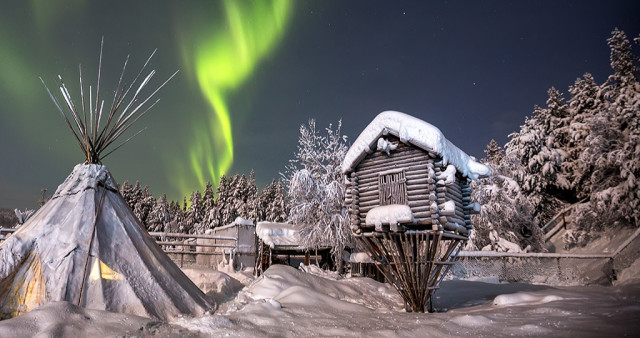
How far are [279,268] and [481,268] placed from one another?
1479 cm

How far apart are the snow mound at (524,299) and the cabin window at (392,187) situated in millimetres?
4251

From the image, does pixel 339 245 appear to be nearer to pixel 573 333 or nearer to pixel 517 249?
pixel 517 249

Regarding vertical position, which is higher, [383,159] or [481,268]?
[383,159]

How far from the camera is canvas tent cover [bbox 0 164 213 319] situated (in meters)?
6.64

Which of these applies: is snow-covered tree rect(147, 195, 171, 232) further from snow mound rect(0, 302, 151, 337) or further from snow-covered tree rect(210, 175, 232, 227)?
snow mound rect(0, 302, 151, 337)

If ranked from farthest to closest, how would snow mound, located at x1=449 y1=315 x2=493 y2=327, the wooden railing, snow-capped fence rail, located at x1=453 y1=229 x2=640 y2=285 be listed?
snow-capped fence rail, located at x1=453 y1=229 x2=640 y2=285, the wooden railing, snow mound, located at x1=449 y1=315 x2=493 y2=327

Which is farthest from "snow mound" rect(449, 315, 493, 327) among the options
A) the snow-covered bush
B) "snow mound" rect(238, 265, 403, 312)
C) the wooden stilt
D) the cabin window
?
the snow-covered bush

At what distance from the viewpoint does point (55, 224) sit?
291 inches

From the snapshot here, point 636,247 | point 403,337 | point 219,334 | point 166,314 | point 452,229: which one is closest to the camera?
point 219,334

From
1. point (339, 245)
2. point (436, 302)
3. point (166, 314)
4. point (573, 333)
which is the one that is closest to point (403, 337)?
point (573, 333)

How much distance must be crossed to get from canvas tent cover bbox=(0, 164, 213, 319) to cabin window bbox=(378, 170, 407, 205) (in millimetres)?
6814

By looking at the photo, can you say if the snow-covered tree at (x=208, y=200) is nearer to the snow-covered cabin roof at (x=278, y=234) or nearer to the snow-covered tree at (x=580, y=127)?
the snow-covered cabin roof at (x=278, y=234)

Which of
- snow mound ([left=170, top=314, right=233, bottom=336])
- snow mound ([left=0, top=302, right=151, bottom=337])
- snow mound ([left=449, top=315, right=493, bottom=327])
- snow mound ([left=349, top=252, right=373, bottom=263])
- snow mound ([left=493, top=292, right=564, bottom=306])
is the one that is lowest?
snow mound ([left=493, top=292, right=564, bottom=306])

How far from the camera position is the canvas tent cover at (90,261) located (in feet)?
21.8
